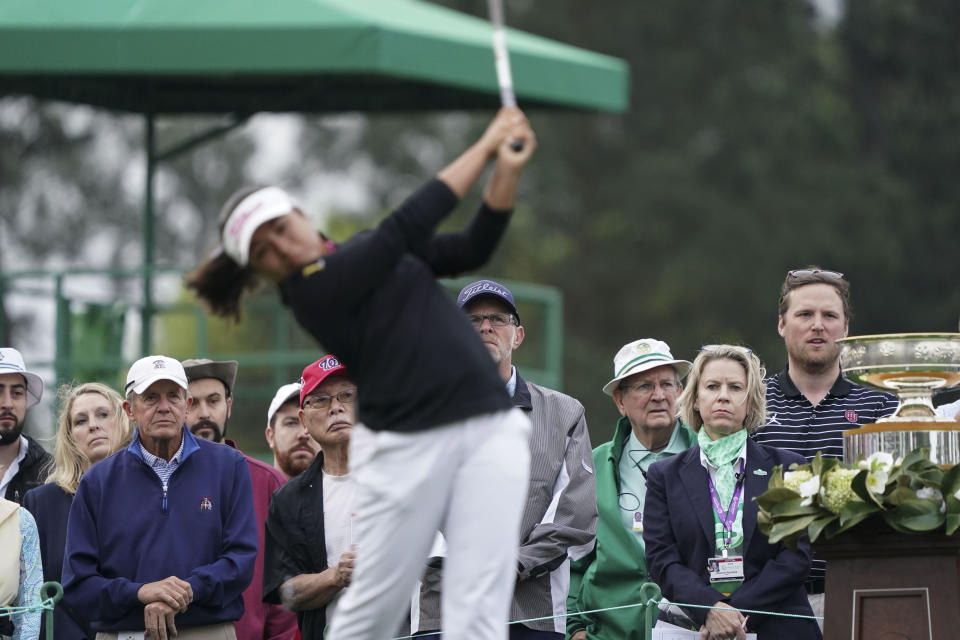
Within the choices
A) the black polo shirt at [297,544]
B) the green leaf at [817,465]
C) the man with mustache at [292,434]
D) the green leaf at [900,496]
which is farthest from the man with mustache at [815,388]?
the man with mustache at [292,434]

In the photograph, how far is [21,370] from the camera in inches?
353

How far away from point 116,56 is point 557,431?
24.2 feet

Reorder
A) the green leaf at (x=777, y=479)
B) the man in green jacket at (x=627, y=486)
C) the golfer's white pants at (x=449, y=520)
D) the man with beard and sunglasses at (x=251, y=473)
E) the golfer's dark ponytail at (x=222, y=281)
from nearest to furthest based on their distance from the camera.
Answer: the golfer's white pants at (x=449, y=520) → the golfer's dark ponytail at (x=222, y=281) → the green leaf at (x=777, y=479) → the man in green jacket at (x=627, y=486) → the man with beard and sunglasses at (x=251, y=473)

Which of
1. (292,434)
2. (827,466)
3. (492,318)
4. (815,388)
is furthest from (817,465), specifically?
(292,434)

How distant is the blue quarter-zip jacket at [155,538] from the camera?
7645mm

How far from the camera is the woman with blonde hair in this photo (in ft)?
27.4

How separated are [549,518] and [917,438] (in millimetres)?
1666

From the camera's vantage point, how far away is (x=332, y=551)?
7.99 m

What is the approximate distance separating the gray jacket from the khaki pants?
0.84m

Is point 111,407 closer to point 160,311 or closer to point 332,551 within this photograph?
point 332,551

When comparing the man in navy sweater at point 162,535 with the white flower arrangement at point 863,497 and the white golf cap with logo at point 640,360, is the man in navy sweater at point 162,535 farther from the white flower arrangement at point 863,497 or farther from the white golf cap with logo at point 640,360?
the white flower arrangement at point 863,497

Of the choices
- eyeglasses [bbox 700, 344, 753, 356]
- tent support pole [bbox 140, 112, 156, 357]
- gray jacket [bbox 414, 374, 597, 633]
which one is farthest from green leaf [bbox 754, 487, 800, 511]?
tent support pole [bbox 140, 112, 156, 357]

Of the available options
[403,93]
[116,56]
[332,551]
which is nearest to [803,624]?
[332,551]

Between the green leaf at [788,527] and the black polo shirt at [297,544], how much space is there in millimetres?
2044
